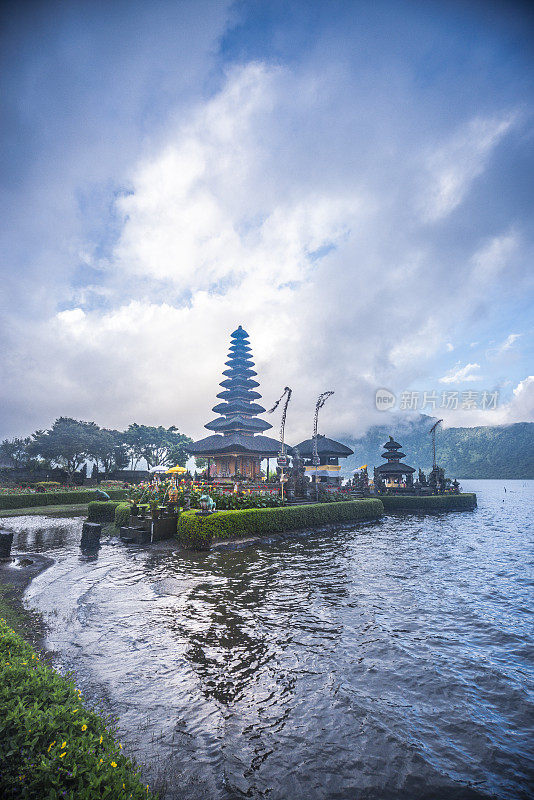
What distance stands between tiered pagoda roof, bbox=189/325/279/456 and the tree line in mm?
15271

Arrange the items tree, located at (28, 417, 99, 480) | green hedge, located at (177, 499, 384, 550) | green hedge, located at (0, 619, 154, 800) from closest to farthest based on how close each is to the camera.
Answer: green hedge, located at (0, 619, 154, 800), green hedge, located at (177, 499, 384, 550), tree, located at (28, 417, 99, 480)

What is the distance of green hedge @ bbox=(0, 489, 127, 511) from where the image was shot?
31438 mm

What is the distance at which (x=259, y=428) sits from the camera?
5162cm

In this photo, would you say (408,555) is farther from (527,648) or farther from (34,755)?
(34,755)

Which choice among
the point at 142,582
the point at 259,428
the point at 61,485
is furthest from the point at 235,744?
the point at 259,428

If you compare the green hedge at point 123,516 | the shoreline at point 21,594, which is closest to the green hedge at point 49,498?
the green hedge at point 123,516

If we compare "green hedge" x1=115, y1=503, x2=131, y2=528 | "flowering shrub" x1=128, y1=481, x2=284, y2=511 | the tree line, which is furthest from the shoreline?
the tree line

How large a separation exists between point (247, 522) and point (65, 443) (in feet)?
195

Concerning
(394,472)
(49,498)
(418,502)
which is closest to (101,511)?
(49,498)

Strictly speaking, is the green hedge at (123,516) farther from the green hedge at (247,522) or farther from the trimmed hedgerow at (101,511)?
the green hedge at (247,522)

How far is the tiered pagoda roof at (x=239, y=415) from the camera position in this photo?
45.1 meters

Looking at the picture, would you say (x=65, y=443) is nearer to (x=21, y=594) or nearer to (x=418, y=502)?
(x=418, y=502)

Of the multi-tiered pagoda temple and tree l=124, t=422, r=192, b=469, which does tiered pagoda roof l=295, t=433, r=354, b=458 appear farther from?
tree l=124, t=422, r=192, b=469

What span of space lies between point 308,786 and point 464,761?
2.05 m
